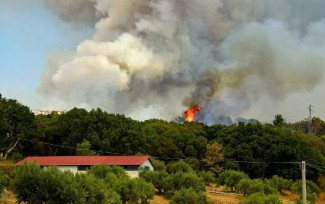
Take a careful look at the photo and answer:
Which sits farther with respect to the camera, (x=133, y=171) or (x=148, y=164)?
(x=148, y=164)

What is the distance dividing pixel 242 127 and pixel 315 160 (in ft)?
51.0

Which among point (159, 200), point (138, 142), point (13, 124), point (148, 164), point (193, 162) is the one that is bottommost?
point (159, 200)

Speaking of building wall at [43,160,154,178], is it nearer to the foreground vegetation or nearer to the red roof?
the red roof

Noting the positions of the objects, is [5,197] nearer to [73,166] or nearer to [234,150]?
[73,166]

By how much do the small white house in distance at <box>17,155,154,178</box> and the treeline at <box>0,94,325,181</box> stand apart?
637cm

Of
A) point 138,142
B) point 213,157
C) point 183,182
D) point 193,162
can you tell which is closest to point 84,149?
point 138,142

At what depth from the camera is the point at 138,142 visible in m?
84.2

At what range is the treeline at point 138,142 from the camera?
8181 centimetres

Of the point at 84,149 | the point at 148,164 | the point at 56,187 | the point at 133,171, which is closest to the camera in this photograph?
the point at 56,187

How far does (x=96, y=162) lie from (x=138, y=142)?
16.1 m

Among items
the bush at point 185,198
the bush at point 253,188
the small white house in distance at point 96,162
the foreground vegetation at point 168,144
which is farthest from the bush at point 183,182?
the foreground vegetation at point 168,144

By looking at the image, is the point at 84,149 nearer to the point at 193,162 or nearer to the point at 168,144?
the point at 168,144

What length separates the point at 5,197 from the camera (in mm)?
50875

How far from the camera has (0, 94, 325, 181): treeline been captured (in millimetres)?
81812
